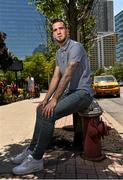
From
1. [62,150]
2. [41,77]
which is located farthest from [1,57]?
[41,77]

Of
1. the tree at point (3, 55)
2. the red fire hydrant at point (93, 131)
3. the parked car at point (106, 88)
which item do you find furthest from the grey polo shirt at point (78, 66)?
the parked car at point (106, 88)

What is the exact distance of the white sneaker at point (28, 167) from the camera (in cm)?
608

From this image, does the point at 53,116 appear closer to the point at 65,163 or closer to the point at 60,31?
the point at 65,163

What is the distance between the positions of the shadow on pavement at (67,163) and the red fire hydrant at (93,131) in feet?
0.41

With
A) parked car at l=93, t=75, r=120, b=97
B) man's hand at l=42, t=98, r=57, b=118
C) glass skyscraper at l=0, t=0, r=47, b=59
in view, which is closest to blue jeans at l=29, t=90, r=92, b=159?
man's hand at l=42, t=98, r=57, b=118

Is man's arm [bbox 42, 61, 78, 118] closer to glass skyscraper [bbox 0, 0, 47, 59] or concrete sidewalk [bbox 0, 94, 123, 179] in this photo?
concrete sidewalk [bbox 0, 94, 123, 179]

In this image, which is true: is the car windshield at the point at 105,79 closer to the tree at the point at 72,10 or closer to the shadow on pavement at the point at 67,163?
the tree at the point at 72,10

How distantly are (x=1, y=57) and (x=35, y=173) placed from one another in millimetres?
21277

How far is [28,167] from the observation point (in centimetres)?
610

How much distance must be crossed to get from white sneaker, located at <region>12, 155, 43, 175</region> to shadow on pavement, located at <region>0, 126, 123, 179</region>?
0.06m

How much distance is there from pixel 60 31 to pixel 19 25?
112m

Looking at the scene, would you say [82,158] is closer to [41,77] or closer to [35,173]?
[35,173]

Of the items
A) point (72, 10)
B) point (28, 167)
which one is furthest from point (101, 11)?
point (28, 167)

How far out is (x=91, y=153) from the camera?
6.73 m
